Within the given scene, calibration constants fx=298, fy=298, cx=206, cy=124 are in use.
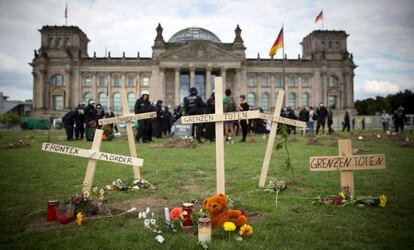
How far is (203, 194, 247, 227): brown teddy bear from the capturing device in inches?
149

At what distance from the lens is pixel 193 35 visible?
7300 centimetres

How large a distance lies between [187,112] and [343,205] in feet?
35.6

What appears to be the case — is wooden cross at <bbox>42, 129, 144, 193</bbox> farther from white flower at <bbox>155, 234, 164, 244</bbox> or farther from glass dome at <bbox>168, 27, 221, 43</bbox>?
glass dome at <bbox>168, 27, 221, 43</bbox>

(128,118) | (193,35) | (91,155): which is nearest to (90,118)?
(128,118)

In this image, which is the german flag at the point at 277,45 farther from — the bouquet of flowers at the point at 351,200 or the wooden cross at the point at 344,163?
the bouquet of flowers at the point at 351,200

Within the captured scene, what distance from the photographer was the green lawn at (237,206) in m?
3.47

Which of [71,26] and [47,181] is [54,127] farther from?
[47,181]

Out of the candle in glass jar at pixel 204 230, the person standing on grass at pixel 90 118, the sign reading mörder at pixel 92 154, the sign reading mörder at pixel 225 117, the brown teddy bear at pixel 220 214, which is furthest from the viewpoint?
the person standing on grass at pixel 90 118

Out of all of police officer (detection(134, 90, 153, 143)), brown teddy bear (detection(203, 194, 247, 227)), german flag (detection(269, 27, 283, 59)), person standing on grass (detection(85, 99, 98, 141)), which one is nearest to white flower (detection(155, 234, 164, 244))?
brown teddy bear (detection(203, 194, 247, 227))

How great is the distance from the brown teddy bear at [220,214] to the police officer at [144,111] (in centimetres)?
1101

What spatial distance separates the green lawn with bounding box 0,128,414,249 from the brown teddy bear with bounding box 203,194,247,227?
22 centimetres

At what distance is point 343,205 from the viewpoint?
15.5ft

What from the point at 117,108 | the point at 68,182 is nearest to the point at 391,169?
the point at 68,182

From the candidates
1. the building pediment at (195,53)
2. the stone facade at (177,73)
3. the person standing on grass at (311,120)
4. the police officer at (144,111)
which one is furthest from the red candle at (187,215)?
the building pediment at (195,53)
